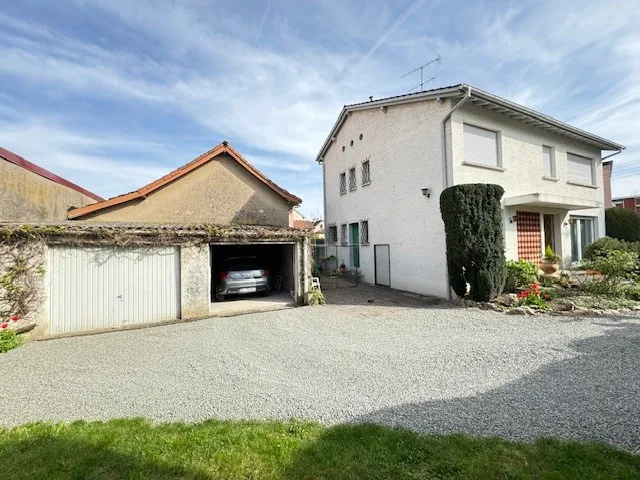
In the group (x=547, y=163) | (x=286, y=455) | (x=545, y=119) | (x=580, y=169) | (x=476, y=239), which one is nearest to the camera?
(x=286, y=455)

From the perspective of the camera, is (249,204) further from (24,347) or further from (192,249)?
(24,347)

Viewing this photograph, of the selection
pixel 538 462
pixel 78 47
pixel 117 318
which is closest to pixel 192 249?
pixel 117 318

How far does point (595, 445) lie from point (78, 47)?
1246cm

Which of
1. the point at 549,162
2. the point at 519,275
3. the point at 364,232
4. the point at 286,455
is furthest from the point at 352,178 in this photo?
the point at 286,455

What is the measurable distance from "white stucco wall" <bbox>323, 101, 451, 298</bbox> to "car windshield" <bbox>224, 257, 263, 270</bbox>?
19.6 ft

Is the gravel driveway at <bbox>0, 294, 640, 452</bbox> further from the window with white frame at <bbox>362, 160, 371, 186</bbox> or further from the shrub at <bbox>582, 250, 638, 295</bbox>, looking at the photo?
the window with white frame at <bbox>362, 160, 371, 186</bbox>

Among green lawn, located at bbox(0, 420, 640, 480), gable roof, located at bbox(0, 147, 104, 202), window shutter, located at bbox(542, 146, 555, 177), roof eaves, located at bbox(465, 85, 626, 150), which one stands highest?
roof eaves, located at bbox(465, 85, 626, 150)

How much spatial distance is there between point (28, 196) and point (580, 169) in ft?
74.6

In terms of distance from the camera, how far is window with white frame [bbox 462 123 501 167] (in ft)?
37.0

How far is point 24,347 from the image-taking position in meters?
6.52

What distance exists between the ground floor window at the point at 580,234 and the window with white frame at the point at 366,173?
9938mm

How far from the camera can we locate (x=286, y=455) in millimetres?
2928

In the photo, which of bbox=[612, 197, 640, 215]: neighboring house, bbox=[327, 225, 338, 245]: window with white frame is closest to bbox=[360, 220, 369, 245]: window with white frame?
bbox=[327, 225, 338, 245]: window with white frame

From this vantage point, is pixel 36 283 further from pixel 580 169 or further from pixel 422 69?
pixel 580 169
